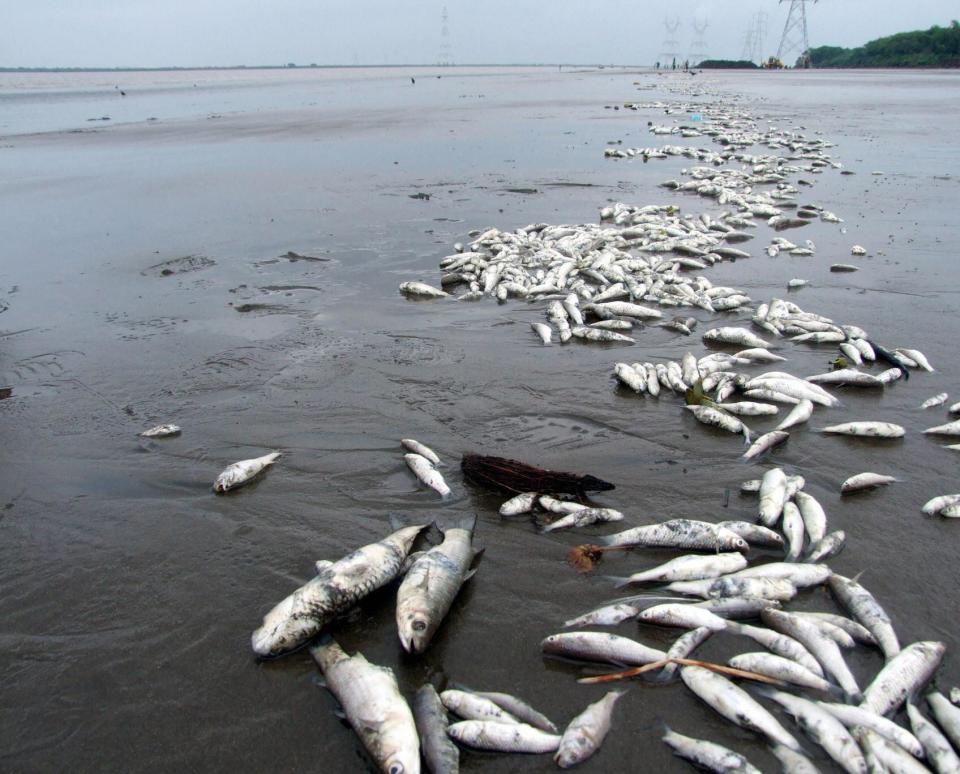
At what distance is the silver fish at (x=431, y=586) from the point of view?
4.31m

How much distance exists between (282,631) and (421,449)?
98.4 inches

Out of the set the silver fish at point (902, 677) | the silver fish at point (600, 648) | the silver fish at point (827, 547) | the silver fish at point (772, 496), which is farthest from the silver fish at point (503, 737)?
the silver fish at point (772, 496)

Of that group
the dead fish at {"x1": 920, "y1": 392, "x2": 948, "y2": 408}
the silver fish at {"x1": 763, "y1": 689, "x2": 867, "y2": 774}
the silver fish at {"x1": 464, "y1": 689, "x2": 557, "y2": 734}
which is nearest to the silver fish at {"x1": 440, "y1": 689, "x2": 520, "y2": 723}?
the silver fish at {"x1": 464, "y1": 689, "x2": 557, "y2": 734}

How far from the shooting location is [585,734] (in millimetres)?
3674

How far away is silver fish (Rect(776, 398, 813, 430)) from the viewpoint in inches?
271

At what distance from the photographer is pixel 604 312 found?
32.5ft

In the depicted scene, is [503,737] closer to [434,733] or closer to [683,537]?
[434,733]

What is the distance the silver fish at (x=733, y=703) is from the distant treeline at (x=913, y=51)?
5181 inches

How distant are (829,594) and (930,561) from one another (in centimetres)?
94

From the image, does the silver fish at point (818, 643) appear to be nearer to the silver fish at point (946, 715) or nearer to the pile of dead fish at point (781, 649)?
the pile of dead fish at point (781, 649)

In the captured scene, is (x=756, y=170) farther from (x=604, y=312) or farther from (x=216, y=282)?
(x=216, y=282)

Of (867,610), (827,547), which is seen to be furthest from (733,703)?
(827,547)

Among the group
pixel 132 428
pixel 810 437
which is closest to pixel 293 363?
pixel 132 428

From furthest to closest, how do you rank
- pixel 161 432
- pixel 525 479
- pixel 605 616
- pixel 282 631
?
pixel 161 432
pixel 525 479
pixel 605 616
pixel 282 631
